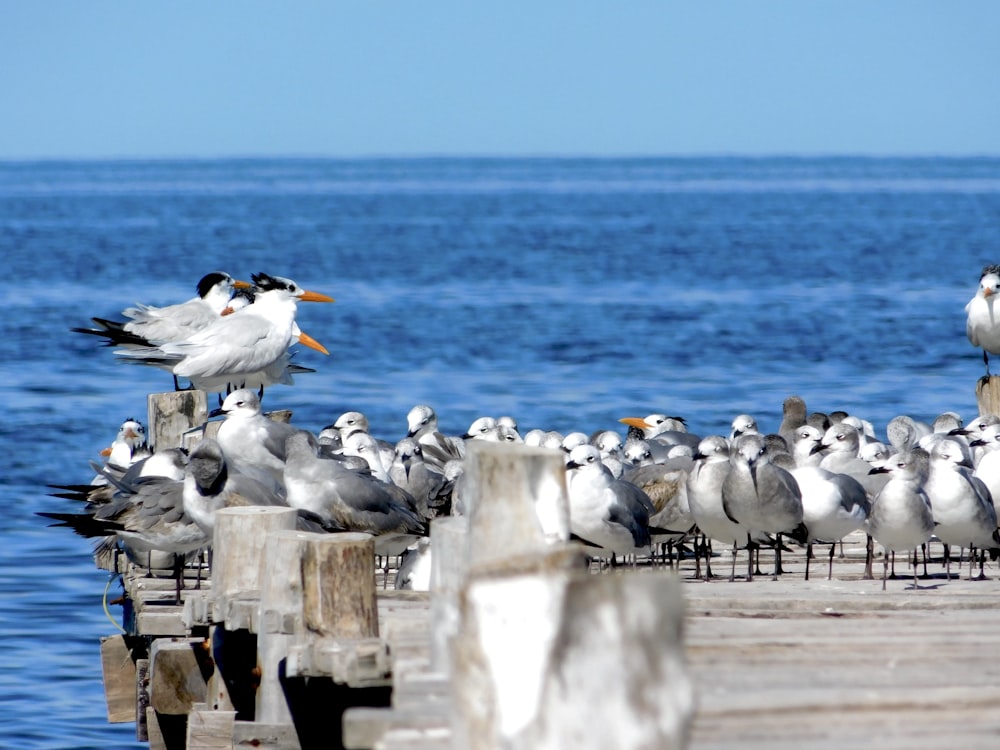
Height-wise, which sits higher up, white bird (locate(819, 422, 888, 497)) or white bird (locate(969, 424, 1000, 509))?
white bird (locate(969, 424, 1000, 509))

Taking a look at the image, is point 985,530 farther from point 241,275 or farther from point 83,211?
point 83,211

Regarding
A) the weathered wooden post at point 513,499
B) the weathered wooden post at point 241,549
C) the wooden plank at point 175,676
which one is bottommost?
the wooden plank at point 175,676

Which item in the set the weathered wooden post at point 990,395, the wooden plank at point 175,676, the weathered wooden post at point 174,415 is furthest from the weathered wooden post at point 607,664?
the weathered wooden post at point 990,395

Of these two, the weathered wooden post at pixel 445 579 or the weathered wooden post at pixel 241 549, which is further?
the weathered wooden post at pixel 241 549

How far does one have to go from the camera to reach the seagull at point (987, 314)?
1477cm

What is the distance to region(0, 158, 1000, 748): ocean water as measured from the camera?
15328 mm

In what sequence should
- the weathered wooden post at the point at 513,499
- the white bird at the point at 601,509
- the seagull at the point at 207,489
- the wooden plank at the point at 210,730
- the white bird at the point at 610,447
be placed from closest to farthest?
1. the weathered wooden post at the point at 513,499
2. the wooden plank at the point at 210,730
3. the seagull at the point at 207,489
4. the white bird at the point at 601,509
5. the white bird at the point at 610,447

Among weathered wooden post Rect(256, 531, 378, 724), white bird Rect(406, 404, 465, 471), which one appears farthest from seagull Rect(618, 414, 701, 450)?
weathered wooden post Rect(256, 531, 378, 724)

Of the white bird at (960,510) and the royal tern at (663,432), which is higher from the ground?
the white bird at (960,510)

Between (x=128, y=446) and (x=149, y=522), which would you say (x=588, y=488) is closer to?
(x=149, y=522)

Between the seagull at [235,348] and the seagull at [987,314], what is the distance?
5707 mm

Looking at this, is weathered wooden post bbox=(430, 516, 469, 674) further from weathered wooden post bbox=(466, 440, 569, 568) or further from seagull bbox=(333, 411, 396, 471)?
seagull bbox=(333, 411, 396, 471)

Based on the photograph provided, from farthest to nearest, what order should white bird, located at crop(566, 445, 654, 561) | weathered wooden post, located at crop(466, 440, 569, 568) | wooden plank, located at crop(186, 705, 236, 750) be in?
white bird, located at crop(566, 445, 654, 561)
wooden plank, located at crop(186, 705, 236, 750)
weathered wooden post, located at crop(466, 440, 569, 568)

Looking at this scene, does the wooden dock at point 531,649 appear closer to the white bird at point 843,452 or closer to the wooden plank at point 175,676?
the wooden plank at point 175,676
